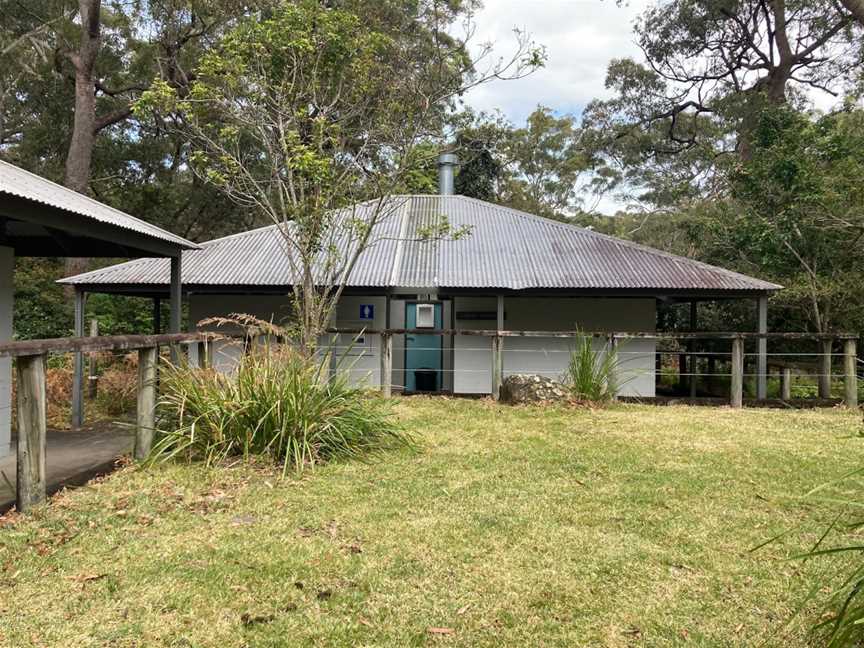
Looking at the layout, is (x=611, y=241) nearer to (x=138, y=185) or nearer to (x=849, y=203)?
(x=849, y=203)

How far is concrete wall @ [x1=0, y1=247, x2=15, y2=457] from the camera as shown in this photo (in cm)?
580

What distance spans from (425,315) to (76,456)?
7967 mm

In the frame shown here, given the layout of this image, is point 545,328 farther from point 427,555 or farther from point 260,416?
point 427,555

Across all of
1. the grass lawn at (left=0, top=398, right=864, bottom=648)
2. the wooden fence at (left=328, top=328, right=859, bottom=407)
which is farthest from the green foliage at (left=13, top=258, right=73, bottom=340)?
the grass lawn at (left=0, top=398, right=864, bottom=648)

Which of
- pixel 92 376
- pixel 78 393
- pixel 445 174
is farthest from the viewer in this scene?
pixel 445 174

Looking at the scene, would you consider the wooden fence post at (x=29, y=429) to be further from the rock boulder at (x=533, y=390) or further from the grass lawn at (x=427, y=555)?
the rock boulder at (x=533, y=390)

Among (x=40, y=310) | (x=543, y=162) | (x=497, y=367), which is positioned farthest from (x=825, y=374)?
(x=543, y=162)

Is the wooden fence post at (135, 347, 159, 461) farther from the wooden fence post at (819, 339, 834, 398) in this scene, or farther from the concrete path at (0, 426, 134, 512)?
the wooden fence post at (819, 339, 834, 398)

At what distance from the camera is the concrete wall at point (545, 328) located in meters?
11.6

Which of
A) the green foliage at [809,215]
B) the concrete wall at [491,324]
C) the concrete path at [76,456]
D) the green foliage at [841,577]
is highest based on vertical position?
the green foliage at [809,215]

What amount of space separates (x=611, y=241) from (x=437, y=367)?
4682 mm

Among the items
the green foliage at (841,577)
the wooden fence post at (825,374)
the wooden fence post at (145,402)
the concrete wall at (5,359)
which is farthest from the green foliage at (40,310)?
the wooden fence post at (825,374)

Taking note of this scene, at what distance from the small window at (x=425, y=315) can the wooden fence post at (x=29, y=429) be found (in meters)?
9.01

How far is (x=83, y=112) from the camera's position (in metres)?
17.0
